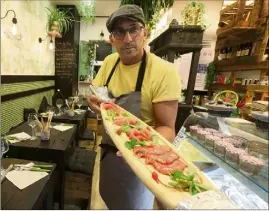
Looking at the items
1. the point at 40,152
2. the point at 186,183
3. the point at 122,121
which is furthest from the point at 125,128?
the point at 40,152

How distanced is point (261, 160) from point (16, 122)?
2.48m

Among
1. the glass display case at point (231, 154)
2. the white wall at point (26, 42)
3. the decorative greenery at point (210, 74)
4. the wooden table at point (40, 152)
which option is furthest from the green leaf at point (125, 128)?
the white wall at point (26, 42)

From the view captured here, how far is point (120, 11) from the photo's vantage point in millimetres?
821

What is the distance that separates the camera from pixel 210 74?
62 centimetres

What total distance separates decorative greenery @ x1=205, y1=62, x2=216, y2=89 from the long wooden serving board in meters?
0.27

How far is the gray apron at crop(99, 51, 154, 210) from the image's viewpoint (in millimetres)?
919

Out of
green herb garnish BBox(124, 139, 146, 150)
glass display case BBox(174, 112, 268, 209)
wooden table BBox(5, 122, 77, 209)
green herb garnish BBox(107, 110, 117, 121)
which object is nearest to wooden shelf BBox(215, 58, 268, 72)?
glass display case BBox(174, 112, 268, 209)

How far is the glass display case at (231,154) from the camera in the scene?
42 cm

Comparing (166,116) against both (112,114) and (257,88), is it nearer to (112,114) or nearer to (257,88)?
(112,114)

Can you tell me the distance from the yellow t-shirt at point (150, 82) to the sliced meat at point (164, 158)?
0.95 ft

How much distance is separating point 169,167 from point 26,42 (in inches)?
119

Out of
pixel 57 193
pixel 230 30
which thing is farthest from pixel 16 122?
pixel 230 30

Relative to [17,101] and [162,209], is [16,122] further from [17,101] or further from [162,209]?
[162,209]

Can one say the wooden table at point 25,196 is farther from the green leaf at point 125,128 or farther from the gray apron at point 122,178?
the green leaf at point 125,128
